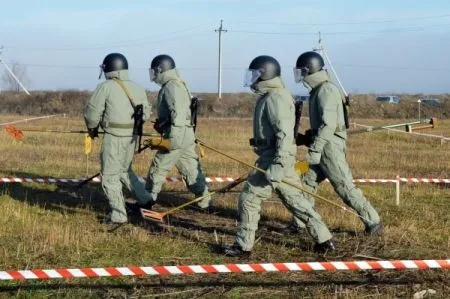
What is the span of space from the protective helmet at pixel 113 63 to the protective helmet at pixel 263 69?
2.58m

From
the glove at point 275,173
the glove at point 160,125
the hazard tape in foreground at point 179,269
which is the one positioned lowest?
the hazard tape in foreground at point 179,269

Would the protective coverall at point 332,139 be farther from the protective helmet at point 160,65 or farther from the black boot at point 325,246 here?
the protective helmet at point 160,65

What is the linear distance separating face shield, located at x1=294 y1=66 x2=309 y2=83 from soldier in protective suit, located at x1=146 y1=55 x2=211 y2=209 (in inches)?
76.0

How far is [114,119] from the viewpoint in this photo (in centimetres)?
941

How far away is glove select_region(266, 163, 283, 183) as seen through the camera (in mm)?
7242

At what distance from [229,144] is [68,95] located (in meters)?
37.5

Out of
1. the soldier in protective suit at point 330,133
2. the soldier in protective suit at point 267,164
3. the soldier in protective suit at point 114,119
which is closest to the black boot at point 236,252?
the soldier in protective suit at point 267,164

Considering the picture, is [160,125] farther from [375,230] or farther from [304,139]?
[375,230]

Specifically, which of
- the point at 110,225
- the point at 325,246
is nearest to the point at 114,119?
the point at 110,225

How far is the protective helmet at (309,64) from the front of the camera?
28.1 feet

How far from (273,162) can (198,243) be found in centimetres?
159

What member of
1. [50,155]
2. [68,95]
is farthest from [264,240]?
[68,95]

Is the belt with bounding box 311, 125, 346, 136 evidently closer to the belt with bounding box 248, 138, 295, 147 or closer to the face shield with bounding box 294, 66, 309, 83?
the face shield with bounding box 294, 66, 309, 83

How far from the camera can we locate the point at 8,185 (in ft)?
41.7
